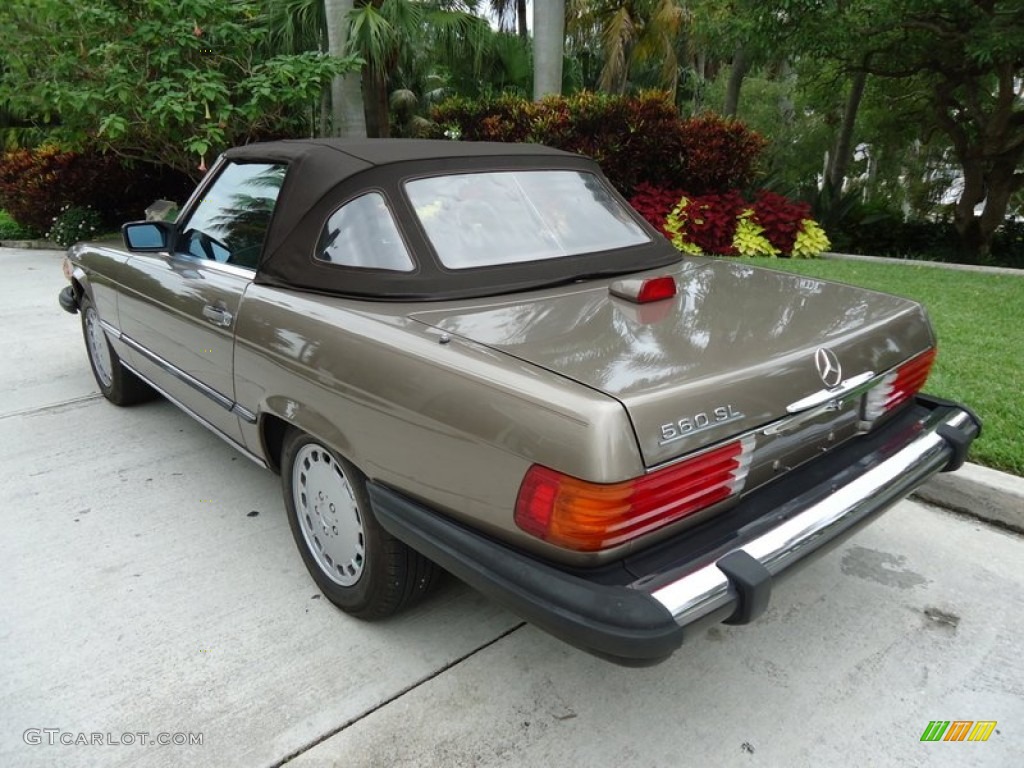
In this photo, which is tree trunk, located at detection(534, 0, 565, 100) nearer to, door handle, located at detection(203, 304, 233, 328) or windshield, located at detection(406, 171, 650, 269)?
windshield, located at detection(406, 171, 650, 269)

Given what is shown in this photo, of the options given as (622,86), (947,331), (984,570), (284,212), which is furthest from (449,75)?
(984,570)

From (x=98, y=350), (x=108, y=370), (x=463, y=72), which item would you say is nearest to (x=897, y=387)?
(x=108, y=370)

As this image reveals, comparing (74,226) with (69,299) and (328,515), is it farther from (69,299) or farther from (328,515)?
(328,515)

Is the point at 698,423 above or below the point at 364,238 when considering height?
below

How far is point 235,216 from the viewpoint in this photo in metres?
3.10

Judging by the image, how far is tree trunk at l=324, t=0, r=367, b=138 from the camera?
358 inches

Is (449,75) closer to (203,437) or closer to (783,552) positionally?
(203,437)

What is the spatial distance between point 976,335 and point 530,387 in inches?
188

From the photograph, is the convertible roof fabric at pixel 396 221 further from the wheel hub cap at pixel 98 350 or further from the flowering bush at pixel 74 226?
the flowering bush at pixel 74 226

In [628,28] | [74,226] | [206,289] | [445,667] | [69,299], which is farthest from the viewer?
[628,28]

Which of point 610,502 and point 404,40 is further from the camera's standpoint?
point 404,40

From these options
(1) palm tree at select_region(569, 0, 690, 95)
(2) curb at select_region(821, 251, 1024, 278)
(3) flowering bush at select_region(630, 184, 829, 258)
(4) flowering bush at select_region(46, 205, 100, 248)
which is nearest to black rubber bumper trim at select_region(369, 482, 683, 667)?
(3) flowering bush at select_region(630, 184, 829, 258)

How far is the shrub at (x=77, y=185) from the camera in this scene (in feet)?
42.5

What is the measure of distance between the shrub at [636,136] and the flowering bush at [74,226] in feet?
27.5
